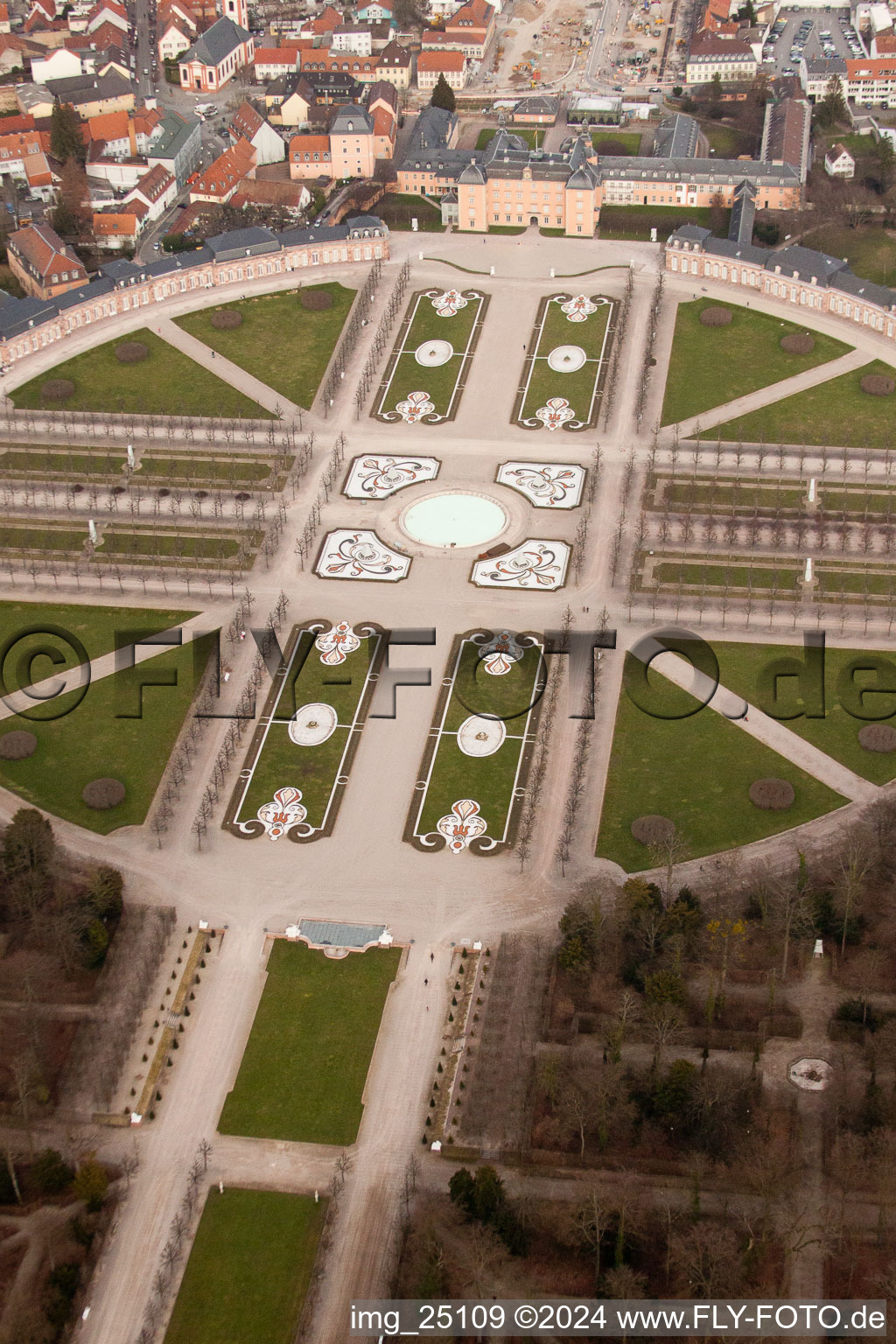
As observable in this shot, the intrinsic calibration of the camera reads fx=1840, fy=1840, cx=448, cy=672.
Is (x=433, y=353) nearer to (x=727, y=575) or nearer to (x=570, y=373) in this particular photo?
(x=570, y=373)

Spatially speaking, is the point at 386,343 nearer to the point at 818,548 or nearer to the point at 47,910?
the point at 818,548

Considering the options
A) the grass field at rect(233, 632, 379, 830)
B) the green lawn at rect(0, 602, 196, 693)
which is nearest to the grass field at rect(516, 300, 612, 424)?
the grass field at rect(233, 632, 379, 830)

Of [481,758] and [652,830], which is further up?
[481,758]

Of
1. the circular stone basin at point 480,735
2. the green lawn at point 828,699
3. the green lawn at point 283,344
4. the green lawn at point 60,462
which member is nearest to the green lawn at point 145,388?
the green lawn at point 283,344

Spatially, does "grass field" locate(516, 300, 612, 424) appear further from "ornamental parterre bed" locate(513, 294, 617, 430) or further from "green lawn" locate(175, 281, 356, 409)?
"green lawn" locate(175, 281, 356, 409)

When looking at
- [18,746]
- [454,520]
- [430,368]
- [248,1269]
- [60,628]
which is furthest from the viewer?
[430,368]

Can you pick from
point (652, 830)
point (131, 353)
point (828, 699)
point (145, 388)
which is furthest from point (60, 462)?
point (828, 699)

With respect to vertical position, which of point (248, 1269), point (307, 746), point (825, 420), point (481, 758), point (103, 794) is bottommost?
point (248, 1269)

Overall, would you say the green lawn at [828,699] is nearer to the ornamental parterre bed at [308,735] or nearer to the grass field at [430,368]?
the ornamental parterre bed at [308,735]
